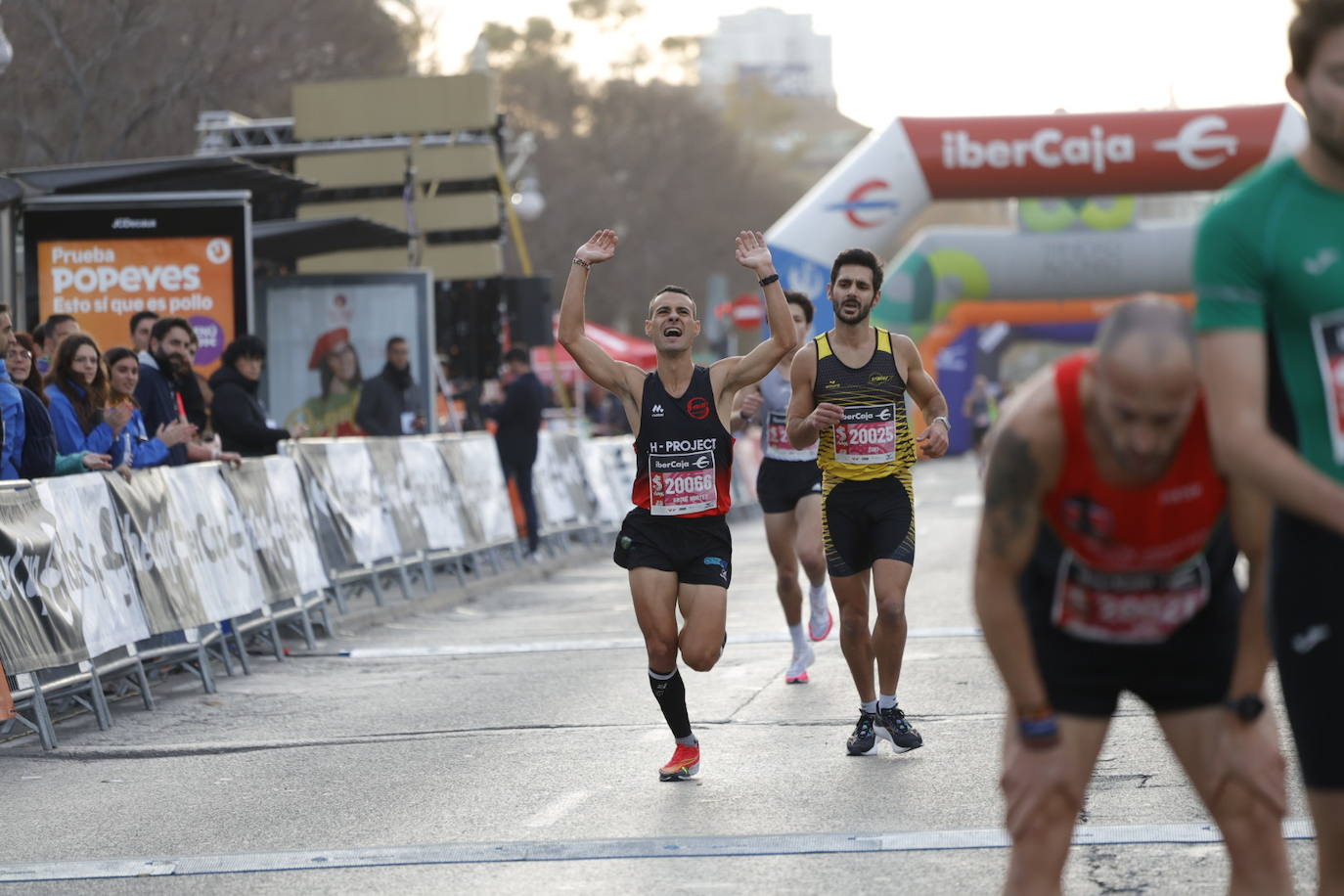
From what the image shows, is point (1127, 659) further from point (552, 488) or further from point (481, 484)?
point (552, 488)

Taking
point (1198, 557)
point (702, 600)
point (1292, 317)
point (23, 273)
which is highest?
point (23, 273)

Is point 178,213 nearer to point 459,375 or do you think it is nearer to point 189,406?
point 189,406

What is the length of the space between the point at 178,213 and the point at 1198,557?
13.4m

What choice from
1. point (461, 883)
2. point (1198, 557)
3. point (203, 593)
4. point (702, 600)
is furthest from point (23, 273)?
point (1198, 557)

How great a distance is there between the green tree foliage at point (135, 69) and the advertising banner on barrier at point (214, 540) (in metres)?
15.5

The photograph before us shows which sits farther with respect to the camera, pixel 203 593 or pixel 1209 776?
pixel 203 593

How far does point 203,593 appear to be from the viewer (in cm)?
1143

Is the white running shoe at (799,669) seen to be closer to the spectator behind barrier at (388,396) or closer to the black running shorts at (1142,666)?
the black running shorts at (1142,666)

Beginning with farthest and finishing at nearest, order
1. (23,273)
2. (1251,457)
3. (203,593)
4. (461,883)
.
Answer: (23,273), (203,593), (461,883), (1251,457)

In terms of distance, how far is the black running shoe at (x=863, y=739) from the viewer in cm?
828

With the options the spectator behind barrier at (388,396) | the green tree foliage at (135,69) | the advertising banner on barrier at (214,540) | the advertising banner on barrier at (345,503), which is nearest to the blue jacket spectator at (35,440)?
the advertising banner on barrier at (214,540)

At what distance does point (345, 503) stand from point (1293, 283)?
1199 cm

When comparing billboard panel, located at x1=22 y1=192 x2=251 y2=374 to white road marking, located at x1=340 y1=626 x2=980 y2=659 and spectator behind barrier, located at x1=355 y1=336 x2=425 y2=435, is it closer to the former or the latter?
spectator behind barrier, located at x1=355 y1=336 x2=425 y2=435

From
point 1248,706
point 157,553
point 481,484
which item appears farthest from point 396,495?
point 1248,706
